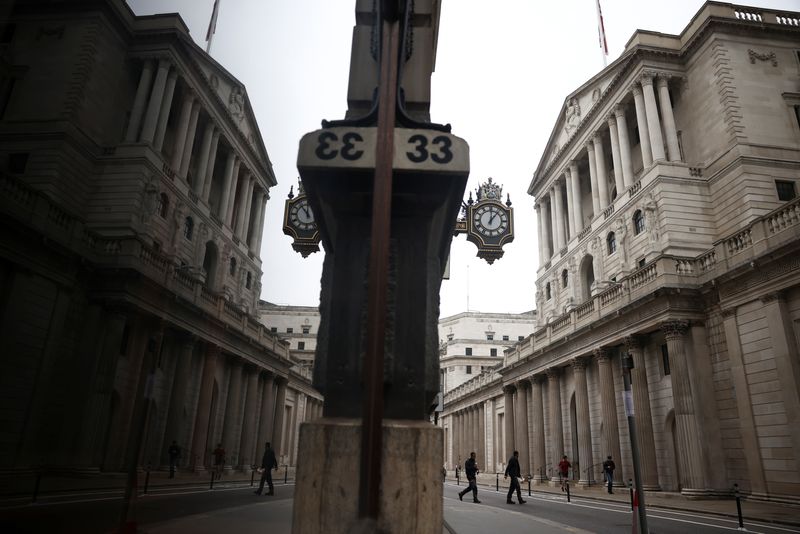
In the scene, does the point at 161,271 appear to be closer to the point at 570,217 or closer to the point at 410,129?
the point at 410,129

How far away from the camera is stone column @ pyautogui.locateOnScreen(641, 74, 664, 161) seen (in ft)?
94.5

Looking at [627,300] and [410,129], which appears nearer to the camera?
[410,129]

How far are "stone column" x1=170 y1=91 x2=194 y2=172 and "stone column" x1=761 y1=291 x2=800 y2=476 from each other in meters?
29.1

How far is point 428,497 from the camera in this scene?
3.09 m

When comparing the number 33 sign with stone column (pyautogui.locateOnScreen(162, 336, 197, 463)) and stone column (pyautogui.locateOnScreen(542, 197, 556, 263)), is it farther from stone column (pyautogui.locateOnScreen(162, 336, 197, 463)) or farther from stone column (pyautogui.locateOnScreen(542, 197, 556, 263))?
stone column (pyautogui.locateOnScreen(542, 197, 556, 263))

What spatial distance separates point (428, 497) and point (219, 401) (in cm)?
3392

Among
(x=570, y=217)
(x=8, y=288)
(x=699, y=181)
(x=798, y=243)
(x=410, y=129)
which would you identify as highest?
(x=570, y=217)

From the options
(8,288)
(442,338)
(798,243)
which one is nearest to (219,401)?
(8,288)

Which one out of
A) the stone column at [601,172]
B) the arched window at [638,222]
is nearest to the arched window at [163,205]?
the arched window at [638,222]

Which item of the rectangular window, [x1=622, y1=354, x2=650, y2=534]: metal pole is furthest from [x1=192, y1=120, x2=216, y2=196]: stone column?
the rectangular window

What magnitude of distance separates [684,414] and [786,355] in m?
5.17

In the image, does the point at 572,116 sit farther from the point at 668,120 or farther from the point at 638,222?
the point at 638,222

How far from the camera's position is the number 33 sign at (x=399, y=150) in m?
3.49

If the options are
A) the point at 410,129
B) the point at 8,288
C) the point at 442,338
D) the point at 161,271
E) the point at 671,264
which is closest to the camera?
the point at 410,129
